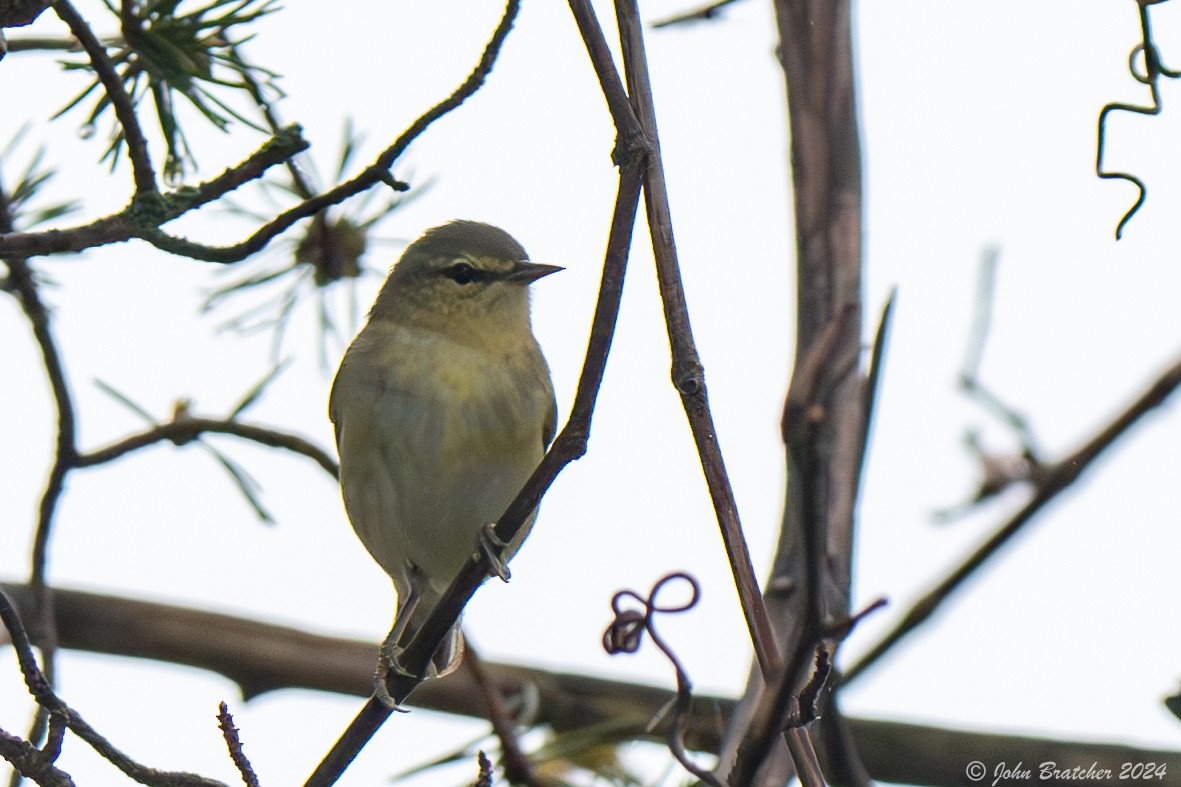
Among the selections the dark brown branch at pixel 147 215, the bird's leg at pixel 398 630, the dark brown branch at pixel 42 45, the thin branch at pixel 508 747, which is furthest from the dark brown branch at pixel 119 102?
the thin branch at pixel 508 747

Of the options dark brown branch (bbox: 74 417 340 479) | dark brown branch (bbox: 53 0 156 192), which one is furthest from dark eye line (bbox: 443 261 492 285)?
dark brown branch (bbox: 53 0 156 192)

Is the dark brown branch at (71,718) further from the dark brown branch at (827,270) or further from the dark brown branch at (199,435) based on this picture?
the dark brown branch at (199,435)

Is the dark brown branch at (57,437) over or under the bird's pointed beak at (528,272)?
under

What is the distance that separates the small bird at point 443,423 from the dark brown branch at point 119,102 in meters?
1.79

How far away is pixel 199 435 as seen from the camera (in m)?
3.03

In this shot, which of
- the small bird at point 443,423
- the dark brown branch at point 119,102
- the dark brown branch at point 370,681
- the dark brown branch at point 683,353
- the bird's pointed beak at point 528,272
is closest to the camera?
the dark brown branch at point 683,353

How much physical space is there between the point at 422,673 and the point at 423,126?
1.10m

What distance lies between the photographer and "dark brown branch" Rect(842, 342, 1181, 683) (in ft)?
5.58

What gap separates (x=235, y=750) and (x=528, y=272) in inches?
97.5

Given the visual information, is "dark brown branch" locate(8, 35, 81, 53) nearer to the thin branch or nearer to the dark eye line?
the thin branch

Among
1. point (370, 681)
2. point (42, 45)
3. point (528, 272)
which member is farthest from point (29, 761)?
point (528, 272)

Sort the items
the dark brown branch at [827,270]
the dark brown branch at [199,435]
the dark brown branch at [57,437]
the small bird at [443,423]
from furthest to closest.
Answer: the small bird at [443,423] → the dark brown branch at [199,435] → the dark brown branch at [57,437] → the dark brown branch at [827,270]

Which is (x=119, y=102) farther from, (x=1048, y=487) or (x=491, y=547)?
(x=1048, y=487)

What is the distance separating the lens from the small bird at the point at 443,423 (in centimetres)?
385
